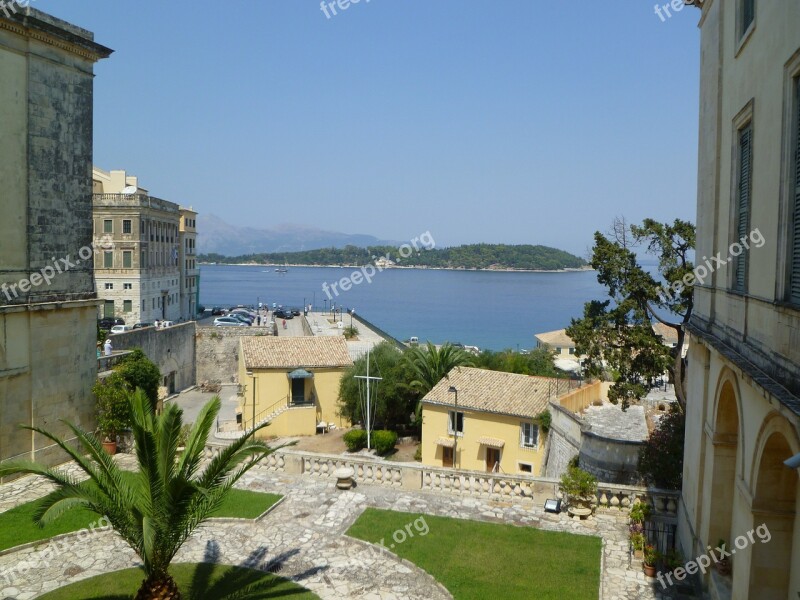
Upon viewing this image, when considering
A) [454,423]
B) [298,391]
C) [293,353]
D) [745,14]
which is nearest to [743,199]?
[745,14]

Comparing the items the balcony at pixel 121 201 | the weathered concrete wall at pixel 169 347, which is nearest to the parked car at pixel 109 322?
the weathered concrete wall at pixel 169 347

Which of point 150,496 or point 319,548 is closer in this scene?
point 150,496

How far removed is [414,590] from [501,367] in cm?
2455

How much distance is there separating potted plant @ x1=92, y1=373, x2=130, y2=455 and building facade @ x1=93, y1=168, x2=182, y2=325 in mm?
29459

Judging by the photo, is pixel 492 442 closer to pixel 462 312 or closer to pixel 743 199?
pixel 743 199

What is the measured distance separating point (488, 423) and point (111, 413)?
12.5 m

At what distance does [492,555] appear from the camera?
11711 millimetres

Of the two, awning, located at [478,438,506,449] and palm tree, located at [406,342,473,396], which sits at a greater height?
palm tree, located at [406,342,473,396]

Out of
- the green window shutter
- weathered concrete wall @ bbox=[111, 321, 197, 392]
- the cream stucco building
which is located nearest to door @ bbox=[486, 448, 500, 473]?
the green window shutter

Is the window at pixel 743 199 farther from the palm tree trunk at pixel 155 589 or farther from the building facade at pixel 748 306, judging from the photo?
the palm tree trunk at pixel 155 589

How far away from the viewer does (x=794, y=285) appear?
21.3ft

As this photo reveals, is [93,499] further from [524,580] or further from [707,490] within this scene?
[707,490]

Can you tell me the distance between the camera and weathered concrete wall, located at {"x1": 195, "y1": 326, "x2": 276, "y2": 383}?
152ft

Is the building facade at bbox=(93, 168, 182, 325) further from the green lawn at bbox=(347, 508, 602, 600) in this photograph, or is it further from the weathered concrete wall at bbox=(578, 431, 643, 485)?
the green lawn at bbox=(347, 508, 602, 600)
